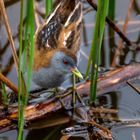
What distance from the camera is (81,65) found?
4770mm

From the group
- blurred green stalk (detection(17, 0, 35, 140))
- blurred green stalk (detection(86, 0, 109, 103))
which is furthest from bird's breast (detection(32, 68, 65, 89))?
blurred green stalk (detection(17, 0, 35, 140))

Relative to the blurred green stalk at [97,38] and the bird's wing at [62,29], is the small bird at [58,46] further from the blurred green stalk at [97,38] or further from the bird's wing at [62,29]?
the blurred green stalk at [97,38]

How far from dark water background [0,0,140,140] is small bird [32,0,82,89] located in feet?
1.49

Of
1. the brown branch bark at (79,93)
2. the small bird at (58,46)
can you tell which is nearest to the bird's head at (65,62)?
the small bird at (58,46)

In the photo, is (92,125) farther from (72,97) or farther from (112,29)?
(112,29)

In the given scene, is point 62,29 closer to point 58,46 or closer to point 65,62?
point 58,46

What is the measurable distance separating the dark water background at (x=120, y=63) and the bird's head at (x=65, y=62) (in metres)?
0.50

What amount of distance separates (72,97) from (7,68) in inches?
37.8

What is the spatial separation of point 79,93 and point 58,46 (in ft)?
1.52

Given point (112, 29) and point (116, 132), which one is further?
point (112, 29)

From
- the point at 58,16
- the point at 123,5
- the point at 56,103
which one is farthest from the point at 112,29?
the point at 56,103

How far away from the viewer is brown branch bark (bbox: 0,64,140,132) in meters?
3.82

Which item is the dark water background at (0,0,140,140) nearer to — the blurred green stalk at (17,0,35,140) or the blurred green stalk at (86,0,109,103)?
the blurred green stalk at (86,0,109,103)

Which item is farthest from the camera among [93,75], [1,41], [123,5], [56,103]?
[123,5]
